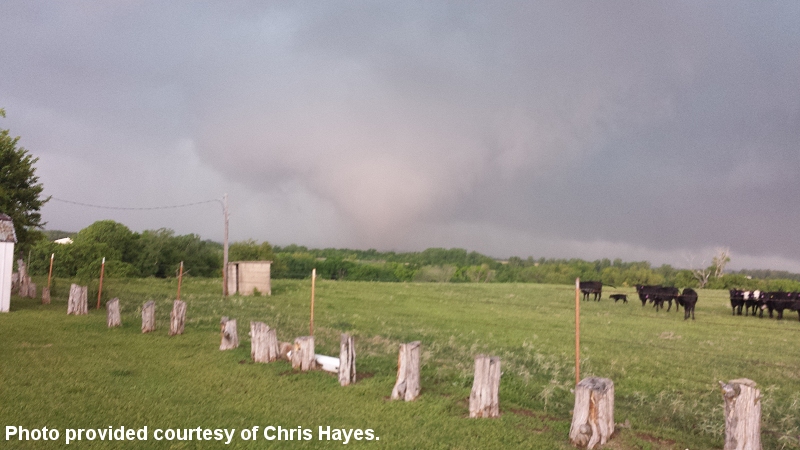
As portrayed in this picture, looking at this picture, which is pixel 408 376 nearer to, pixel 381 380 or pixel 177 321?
pixel 381 380

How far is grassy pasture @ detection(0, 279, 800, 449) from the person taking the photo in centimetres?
685

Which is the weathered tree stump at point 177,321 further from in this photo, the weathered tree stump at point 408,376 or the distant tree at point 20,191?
the distant tree at point 20,191

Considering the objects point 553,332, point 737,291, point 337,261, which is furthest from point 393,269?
point 553,332

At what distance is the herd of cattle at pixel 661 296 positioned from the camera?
82.5 feet

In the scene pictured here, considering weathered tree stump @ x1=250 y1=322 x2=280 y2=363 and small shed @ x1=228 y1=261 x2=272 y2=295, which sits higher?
small shed @ x1=228 y1=261 x2=272 y2=295

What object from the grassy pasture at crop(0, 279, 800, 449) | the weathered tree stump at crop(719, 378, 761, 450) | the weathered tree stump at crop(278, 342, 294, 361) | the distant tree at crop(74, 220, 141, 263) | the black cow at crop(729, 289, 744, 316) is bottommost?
the grassy pasture at crop(0, 279, 800, 449)

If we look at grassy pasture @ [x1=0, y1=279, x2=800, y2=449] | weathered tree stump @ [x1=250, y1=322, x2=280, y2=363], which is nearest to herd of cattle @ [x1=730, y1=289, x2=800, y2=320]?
grassy pasture @ [x1=0, y1=279, x2=800, y2=449]

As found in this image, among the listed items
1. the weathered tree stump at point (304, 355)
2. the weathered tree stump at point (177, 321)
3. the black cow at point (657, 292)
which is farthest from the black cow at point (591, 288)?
the weathered tree stump at point (304, 355)

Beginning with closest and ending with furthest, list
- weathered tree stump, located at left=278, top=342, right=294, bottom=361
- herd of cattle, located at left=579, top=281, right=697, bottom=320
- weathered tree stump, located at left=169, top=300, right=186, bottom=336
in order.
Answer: weathered tree stump, located at left=278, top=342, right=294, bottom=361 → weathered tree stump, located at left=169, top=300, right=186, bottom=336 → herd of cattle, located at left=579, top=281, right=697, bottom=320

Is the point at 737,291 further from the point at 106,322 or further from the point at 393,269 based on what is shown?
the point at 393,269

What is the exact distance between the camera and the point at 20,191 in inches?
960

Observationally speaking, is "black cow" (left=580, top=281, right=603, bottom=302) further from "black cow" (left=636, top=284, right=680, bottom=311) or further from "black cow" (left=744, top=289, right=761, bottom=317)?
"black cow" (left=744, top=289, right=761, bottom=317)

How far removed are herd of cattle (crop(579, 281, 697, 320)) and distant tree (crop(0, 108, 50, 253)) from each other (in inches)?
1093

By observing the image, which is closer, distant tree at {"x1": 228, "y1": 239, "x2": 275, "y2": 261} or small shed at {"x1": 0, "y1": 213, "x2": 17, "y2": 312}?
small shed at {"x1": 0, "y1": 213, "x2": 17, "y2": 312}
